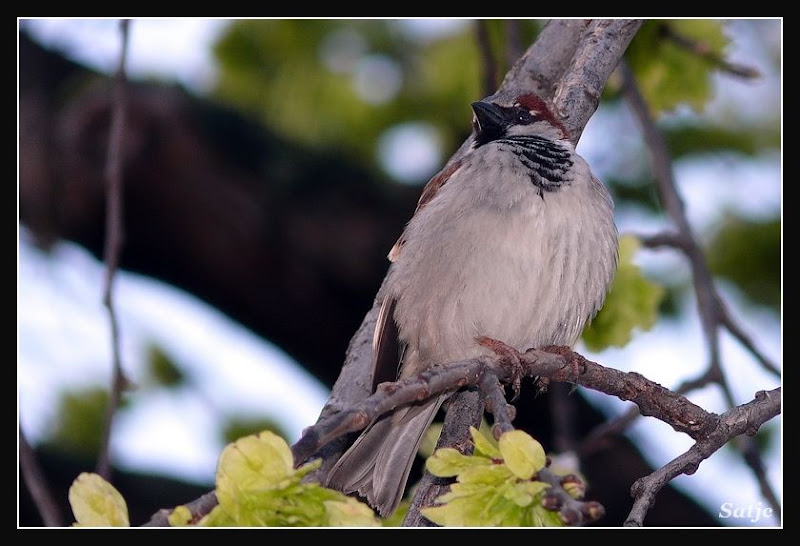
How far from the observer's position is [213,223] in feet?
15.0

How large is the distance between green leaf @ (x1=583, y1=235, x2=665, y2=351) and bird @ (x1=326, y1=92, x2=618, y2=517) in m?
0.31

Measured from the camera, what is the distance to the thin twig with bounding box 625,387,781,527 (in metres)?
2.07

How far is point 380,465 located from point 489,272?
69cm

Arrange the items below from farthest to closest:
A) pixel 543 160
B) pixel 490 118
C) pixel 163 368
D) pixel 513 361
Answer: pixel 163 368 < pixel 490 118 < pixel 543 160 < pixel 513 361

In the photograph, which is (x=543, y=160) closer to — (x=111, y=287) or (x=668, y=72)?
(x=668, y=72)

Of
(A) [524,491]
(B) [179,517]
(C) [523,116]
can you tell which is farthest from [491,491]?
(C) [523,116]

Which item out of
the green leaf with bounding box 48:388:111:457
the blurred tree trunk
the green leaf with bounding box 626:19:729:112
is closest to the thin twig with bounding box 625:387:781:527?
the green leaf with bounding box 626:19:729:112

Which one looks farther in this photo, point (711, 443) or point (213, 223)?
point (213, 223)

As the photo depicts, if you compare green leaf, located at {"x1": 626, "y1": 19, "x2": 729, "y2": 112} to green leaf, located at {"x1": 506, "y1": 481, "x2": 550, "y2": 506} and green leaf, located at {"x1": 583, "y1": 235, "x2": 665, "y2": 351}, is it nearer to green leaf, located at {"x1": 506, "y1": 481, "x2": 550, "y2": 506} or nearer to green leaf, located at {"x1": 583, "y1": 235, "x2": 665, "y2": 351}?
green leaf, located at {"x1": 583, "y1": 235, "x2": 665, "y2": 351}

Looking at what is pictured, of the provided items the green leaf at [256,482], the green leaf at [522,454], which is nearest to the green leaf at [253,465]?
the green leaf at [256,482]

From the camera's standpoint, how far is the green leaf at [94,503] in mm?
1755

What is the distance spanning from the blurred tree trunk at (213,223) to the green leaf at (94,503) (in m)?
2.82

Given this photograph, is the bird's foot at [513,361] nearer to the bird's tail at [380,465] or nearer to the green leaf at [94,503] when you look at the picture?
the bird's tail at [380,465]

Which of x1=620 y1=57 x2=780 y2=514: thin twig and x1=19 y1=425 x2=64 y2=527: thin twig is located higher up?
x1=620 y1=57 x2=780 y2=514: thin twig
